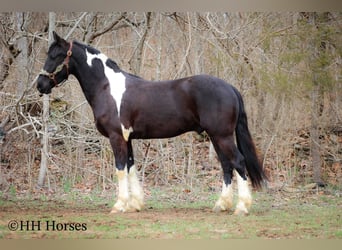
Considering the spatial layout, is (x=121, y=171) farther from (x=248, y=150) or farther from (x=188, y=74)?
(x=188, y=74)

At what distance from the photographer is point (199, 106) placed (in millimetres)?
5172

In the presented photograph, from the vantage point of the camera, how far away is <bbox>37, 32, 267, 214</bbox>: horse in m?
5.09

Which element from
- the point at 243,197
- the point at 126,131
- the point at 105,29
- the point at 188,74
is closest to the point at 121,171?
the point at 126,131

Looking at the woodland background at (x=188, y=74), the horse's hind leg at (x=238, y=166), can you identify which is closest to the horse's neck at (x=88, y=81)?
the woodland background at (x=188, y=74)

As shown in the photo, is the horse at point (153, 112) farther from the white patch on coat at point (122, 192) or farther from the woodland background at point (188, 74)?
the woodland background at point (188, 74)

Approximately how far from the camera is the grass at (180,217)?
484cm

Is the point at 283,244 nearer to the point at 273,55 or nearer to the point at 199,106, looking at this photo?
the point at 199,106

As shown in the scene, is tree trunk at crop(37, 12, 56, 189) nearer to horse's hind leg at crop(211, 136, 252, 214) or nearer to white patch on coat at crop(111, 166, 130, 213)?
white patch on coat at crop(111, 166, 130, 213)

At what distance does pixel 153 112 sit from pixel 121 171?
24.4 inches

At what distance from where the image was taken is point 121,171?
5.21 m

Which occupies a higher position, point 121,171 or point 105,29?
point 105,29

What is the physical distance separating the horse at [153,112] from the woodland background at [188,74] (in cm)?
91

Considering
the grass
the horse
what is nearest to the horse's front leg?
the horse

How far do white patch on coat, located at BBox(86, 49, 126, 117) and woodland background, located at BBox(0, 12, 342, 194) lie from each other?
3.26 ft
